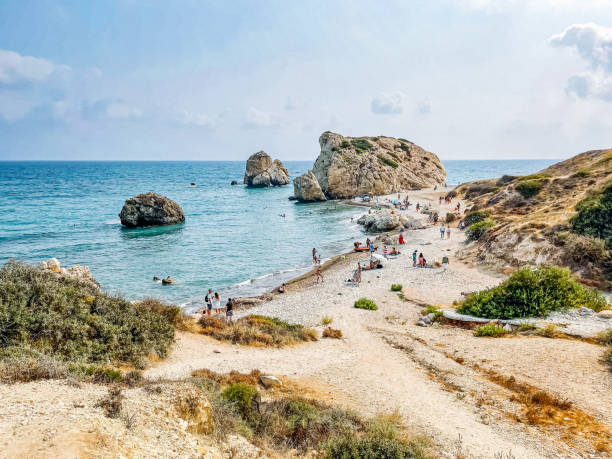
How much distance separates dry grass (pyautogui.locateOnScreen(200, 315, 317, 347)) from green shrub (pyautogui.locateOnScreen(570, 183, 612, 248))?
20681 millimetres

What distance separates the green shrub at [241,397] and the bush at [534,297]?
43.1 feet

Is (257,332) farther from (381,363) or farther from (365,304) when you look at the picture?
(365,304)

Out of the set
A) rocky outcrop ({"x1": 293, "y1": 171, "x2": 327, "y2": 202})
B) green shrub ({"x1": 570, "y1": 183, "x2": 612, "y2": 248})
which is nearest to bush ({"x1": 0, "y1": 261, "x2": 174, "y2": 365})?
green shrub ({"x1": 570, "y1": 183, "x2": 612, "y2": 248})

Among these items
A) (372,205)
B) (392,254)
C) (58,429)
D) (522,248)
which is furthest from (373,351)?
(372,205)

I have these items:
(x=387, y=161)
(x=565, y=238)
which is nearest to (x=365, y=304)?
(x=565, y=238)

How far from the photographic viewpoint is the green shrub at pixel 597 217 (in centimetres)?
2470

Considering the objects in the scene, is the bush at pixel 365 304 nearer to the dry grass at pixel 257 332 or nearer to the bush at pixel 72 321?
A: the dry grass at pixel 257 332

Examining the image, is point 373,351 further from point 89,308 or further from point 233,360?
point 89,308

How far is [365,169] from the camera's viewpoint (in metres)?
86.4

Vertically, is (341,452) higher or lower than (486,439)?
higher

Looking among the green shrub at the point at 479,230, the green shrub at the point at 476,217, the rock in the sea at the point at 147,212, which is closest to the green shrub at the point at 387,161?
the green shrub at the point at 476,217

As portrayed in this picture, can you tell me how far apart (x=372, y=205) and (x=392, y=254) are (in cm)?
3596

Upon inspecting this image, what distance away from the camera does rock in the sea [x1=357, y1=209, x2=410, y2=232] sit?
49.9m

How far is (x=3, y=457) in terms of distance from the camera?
16.0 ft
